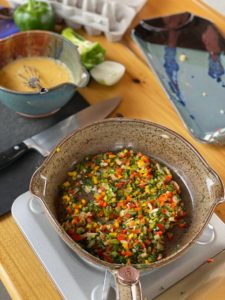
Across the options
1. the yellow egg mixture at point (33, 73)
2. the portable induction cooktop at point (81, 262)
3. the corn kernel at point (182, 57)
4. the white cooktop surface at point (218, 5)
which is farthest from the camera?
the white cooktop surface at point (218, 5)

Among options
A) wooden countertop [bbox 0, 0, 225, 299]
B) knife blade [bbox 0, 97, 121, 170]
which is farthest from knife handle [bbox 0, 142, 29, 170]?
wooden countertop [bbox 0, 0, 225, 299]

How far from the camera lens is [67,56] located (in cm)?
109

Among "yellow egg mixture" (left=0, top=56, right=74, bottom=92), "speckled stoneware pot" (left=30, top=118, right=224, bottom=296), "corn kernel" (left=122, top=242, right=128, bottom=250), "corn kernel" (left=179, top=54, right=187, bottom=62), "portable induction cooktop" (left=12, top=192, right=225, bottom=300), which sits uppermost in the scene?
"corn kernel" (left=179, top=54, right=187, bottom=62)

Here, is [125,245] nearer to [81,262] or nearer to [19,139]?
[81,262]

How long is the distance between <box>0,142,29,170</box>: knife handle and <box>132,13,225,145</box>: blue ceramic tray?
40 cm

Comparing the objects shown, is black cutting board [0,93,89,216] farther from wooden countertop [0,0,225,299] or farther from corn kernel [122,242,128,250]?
corn kernel [122,242,128,250]

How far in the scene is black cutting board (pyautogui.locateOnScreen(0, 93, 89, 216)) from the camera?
36.8 inches

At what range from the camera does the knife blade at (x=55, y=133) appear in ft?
3.19

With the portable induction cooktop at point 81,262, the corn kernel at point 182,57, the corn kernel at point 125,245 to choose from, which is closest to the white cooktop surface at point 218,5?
the corn kernel at point 182,57

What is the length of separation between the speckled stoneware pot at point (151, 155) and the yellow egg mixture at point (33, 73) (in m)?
0.21

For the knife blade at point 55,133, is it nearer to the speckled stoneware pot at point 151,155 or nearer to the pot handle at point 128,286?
the speckled stoneware pot at point 151,155

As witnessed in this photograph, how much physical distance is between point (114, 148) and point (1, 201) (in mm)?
266

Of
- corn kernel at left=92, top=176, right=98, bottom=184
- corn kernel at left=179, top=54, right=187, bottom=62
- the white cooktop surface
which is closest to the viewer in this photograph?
corn kernel at left=92, top=176, right=98, bottom=184

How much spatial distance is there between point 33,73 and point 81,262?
1.61 feet
